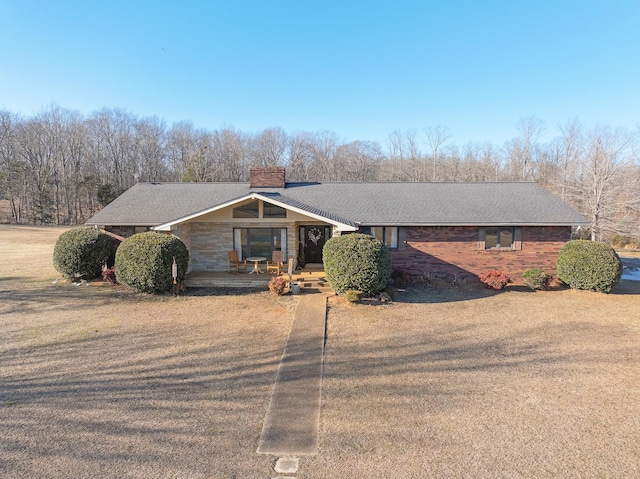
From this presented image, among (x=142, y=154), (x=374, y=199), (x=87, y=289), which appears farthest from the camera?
(x=142, y=154)

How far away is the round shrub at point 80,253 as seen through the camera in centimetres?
1380

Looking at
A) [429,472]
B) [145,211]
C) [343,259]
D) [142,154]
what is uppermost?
[142,154]

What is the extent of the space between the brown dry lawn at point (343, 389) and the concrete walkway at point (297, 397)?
0.60 ft

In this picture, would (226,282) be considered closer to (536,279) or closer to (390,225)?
(390,225)

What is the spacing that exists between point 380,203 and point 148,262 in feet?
32.8

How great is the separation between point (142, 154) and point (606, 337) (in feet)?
182

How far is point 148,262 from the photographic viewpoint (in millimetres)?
12055

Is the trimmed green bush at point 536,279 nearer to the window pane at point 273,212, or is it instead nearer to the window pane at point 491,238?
the window pane at point 491,238

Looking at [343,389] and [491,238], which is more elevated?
[491,238]

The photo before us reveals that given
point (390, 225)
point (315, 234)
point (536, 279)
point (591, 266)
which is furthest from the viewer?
point (315, 234)

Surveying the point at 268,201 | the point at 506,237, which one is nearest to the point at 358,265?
the point at 268,201

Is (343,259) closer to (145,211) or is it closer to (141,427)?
(141,427)

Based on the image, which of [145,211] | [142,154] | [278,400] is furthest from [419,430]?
[142,154]

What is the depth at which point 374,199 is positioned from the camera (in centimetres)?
1691
